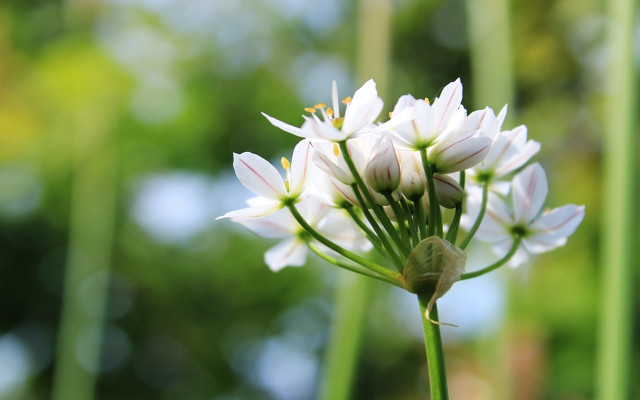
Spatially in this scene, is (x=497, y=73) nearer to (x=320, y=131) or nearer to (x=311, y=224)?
(x=311, y=224)

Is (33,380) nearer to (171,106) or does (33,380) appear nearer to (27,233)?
(27,233)

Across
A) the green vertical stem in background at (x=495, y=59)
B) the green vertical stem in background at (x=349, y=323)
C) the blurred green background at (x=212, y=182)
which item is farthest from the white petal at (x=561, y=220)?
the blurred green background at (x=212, y=182)

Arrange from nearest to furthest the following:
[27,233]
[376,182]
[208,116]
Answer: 1. [376,182]
2. [208,116]
3. [27,233]

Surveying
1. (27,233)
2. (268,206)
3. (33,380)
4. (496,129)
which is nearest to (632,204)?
(496,129)

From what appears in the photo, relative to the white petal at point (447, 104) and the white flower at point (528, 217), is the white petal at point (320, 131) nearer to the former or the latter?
the white petal at point (447, 104)

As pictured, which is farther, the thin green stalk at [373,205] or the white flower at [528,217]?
the white flower at [528,217]

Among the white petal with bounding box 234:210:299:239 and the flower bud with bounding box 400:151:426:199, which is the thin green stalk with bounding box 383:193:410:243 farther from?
the white petal with bounding box 234:210:299:239
